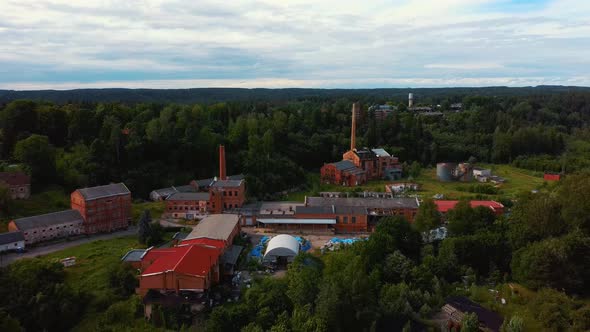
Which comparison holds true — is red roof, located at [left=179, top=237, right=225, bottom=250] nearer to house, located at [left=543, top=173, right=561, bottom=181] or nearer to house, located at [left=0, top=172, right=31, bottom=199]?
house, located at [left=0, top=172, right=31, bottom=199]

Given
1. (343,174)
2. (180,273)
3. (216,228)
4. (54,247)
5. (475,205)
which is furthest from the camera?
(343,174)

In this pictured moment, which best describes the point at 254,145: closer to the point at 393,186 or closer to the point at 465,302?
the point at 393,186

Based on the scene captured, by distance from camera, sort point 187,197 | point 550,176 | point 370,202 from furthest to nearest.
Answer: point 550,176 < point 370,202 < point 187,197

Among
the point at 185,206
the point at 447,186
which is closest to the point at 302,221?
the point at 185,206

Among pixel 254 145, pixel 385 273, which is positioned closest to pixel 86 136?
pixel 254 145

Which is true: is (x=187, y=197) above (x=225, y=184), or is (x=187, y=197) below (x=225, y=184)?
below

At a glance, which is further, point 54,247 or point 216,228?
point 216,228

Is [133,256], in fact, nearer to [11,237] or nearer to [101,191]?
[11,237]
